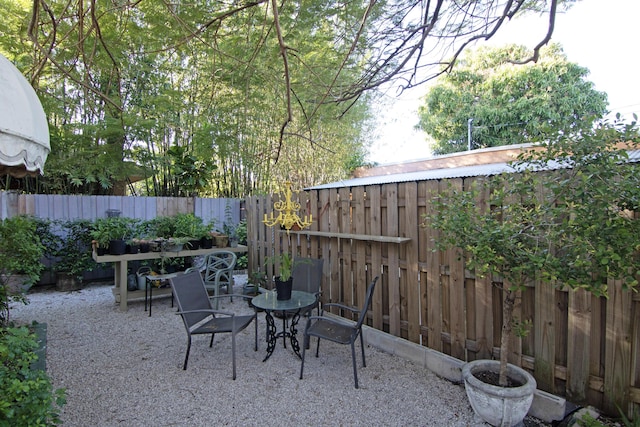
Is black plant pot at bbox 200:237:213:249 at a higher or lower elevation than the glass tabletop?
higher

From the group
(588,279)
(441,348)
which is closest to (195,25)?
(588,279)

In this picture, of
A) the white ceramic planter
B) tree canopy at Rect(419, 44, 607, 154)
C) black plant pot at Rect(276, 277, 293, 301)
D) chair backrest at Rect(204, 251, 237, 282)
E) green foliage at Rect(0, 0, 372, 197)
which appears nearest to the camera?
the white ceramic planter

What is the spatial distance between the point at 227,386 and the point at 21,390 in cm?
149

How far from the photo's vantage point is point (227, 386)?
2627mm

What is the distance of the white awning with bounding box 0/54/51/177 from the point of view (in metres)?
1.58

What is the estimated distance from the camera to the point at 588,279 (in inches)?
65.1

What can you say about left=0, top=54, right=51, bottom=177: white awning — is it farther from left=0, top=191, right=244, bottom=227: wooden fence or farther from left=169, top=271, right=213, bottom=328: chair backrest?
left=0, top=191, right=244, bottom=227: wooden fence

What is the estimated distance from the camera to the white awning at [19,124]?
1577 mm

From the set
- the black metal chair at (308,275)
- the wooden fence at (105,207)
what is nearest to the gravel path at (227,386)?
the black metal chair at (308,275)

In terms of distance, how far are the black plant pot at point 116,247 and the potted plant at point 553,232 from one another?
415 centimetres

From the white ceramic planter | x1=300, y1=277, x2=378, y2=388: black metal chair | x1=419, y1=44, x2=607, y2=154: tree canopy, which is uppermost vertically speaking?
x1=419, y1=44, x2=607, y2=154: tree canopy

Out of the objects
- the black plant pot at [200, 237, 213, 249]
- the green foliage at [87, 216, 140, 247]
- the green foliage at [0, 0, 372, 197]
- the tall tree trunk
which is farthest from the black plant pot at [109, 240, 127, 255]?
the tall tree trunk

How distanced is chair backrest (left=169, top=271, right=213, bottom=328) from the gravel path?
382mm

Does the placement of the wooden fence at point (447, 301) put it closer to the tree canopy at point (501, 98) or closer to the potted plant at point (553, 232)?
the potted plant at point (553, 232)
